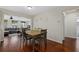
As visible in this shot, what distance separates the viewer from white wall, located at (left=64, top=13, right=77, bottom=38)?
1.98 metres

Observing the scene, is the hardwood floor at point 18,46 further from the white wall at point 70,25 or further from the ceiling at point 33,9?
the ceiling at point 33,9

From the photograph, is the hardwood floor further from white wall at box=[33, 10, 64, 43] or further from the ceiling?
the ceiling

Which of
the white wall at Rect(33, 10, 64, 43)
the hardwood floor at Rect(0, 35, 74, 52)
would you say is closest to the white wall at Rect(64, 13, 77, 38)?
the white wall at Rect(33, 10, 64, 43)

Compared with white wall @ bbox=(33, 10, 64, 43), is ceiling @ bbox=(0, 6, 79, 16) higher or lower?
higher

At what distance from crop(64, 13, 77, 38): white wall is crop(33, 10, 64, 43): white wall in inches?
4.5

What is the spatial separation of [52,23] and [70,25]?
40 cm

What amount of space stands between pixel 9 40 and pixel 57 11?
1253 millimetres

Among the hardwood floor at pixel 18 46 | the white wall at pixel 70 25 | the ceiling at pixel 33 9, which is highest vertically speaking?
the ceiling at pixel 33 9

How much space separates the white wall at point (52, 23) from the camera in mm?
1998

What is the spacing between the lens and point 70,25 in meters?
2.01

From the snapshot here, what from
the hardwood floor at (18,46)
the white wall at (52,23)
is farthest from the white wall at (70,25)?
the hardwood floor at (18,46)

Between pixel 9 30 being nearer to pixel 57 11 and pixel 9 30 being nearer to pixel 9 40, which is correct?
pixel 9 40

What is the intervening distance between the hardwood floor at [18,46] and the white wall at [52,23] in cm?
15
